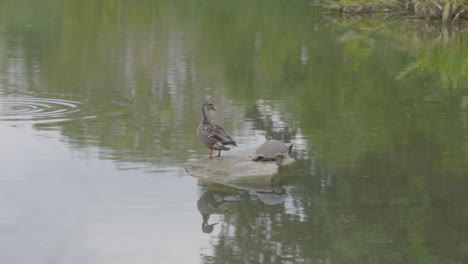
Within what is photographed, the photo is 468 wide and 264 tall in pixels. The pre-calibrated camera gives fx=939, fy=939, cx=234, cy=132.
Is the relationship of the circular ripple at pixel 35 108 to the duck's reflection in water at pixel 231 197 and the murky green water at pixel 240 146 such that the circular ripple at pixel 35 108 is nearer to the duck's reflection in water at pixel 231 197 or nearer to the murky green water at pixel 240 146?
the murky green water at pixel 240 146

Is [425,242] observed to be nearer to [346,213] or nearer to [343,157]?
[346,213]

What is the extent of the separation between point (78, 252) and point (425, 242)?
2.86 m

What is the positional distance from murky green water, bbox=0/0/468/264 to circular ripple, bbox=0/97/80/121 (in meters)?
0.04

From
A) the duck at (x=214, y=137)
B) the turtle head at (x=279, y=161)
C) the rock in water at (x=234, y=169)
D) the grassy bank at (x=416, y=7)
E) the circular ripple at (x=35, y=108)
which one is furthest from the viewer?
the grassy bank at (x=416, y=7)

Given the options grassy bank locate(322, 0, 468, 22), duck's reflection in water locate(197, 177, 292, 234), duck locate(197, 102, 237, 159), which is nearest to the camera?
duck's reflection in water locate(197, 177, 292, 234)

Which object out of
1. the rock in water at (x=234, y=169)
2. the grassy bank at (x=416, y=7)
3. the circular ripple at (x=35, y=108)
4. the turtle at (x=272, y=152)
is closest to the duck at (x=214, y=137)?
the rock in water at (x=234, y=169)

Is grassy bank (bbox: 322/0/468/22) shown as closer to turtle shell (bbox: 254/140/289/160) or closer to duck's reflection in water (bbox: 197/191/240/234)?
turtle shell (bbox: 254/140/289/160)

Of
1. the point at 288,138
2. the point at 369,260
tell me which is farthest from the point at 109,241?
the point at 288,138

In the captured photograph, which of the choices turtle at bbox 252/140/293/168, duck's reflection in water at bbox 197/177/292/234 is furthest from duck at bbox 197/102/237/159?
duck's reflection in water at bbox 197/177/292/234

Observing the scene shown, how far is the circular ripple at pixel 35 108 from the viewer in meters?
13.7

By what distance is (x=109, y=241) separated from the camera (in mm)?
7691

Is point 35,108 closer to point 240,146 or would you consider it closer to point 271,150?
point 240,146

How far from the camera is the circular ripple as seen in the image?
13.7 m

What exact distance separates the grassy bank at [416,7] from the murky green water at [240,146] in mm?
8277
